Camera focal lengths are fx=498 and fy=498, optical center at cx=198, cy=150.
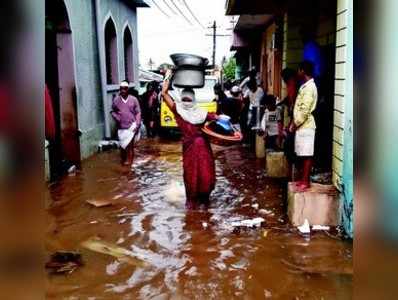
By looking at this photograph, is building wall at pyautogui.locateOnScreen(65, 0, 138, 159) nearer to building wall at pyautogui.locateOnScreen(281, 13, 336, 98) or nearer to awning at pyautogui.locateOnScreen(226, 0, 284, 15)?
awning at pyautogui.locateOnScreen(226, 0, 284, 15)

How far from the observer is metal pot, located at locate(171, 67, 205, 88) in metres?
7.03

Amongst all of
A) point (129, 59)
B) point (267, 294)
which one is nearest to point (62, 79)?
point (267, 294)

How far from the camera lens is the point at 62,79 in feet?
32.8

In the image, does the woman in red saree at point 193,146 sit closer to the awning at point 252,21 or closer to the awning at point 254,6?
the awning at point 254,6

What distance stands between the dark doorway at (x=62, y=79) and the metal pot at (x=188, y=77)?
3.57m

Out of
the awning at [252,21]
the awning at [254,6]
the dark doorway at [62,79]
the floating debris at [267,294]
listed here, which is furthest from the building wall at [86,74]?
the floating debris at [267,294]

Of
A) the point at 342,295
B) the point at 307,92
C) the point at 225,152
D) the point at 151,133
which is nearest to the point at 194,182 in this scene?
the point at 307,92

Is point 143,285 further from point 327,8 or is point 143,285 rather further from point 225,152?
point 225,152

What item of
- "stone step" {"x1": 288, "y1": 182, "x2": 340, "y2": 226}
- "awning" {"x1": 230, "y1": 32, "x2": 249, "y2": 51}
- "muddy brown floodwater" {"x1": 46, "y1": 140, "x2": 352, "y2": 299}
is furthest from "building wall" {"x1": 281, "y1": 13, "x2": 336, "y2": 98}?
"awning" {"x1": 230, "y1": 32, "x2": 249, "y2": 51}

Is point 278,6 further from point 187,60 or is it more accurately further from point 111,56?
point 111,56

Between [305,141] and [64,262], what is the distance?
10.1 feet

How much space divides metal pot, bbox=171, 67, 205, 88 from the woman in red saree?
4.8 inches
